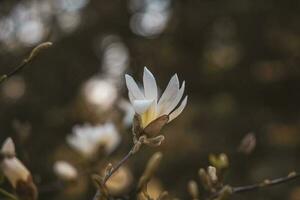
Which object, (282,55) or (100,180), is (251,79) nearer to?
(282,55)

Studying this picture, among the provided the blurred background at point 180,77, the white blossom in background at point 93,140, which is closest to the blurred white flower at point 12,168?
the white blossom in background at point 93,140

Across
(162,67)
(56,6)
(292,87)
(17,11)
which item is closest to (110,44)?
(162,67)

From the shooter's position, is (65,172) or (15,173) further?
(65,172)

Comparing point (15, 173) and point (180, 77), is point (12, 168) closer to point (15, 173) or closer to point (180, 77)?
point (15, 173)

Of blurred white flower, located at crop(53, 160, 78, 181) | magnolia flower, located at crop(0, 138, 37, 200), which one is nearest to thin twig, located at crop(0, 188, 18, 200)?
magnolia flower, located at crop(0, 138, 37, 200)

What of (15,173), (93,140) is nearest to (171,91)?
(15,173)

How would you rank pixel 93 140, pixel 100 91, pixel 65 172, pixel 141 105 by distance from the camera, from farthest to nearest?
pixel 100 91, pixel 93 140, pixel 65 172, pixel 141 105
